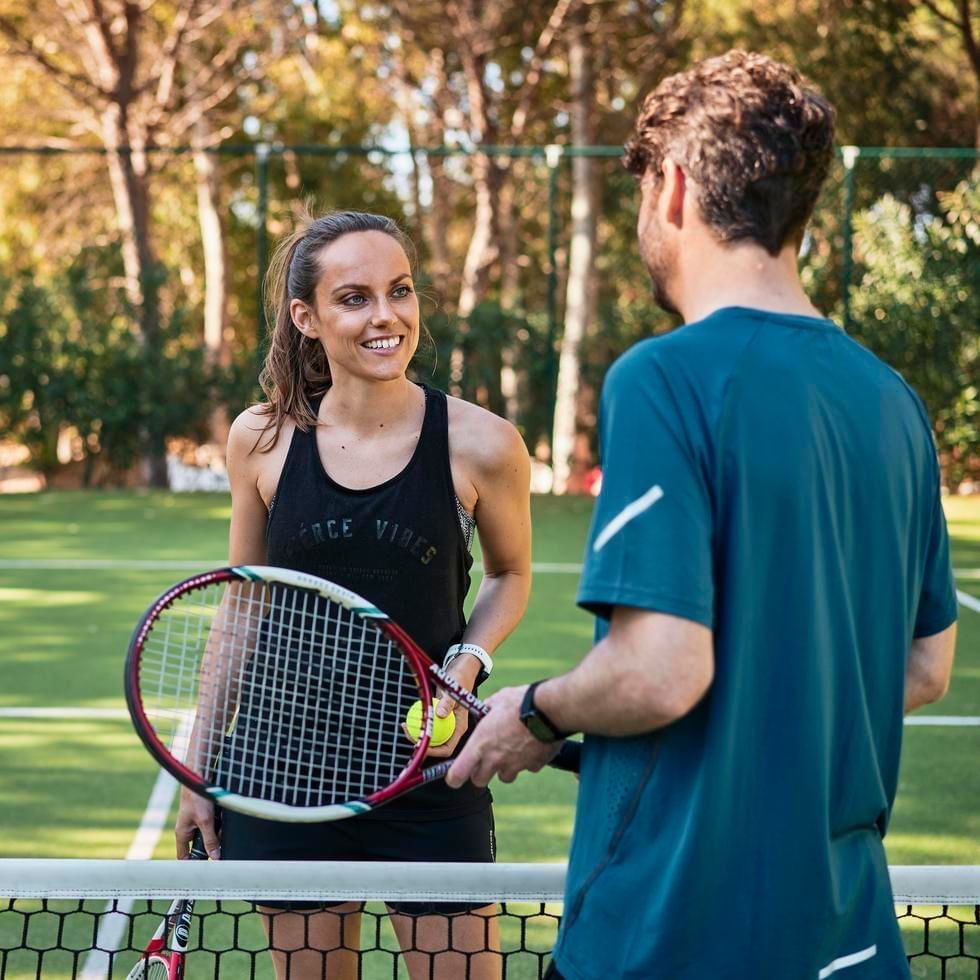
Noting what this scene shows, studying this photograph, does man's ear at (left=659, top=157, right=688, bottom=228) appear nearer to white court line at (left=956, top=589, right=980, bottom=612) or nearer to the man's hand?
the man's hand

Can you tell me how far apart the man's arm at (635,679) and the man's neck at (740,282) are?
348 mm

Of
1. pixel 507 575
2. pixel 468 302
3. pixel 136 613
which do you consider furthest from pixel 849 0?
pixel 507 575

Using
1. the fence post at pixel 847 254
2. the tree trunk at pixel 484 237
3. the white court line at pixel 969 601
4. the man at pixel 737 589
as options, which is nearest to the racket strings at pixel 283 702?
the man at pixel 737 589

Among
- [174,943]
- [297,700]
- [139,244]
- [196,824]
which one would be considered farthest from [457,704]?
[139,244]

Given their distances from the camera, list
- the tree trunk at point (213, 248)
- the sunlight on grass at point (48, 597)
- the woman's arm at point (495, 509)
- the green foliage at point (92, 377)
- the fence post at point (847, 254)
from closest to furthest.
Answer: the woman's arm at point (495, 509) < the sunlight on grass at point (48, 597) < the fence post at point (847, 254) < the green foliage at point (92, 377) < the tree trunk at point (213, 248)

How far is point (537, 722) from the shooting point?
5.58 feet

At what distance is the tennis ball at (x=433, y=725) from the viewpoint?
227 centimetres

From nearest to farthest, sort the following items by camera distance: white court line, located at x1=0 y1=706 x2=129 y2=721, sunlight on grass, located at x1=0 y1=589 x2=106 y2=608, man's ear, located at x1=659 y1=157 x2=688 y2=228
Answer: man's ear, located at x1=659 y1=157 x2=688 y2=228 → white court line, located at x1=0 y1=706 x2=129 y2=721 → sunlight on grass, located at x1=0 y1=589 x2=106 y2=608

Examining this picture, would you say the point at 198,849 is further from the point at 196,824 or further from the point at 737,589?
the point at 737,589

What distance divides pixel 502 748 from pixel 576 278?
14677 millimetres

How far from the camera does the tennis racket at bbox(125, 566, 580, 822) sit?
221 cm

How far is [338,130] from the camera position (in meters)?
25.5

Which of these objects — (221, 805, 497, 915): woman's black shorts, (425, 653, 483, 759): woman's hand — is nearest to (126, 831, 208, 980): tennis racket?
(221, 805, 497, 915): woman's black shorts

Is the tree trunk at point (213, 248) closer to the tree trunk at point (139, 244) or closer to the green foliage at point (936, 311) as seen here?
the tree trunk at point (139, 244)
